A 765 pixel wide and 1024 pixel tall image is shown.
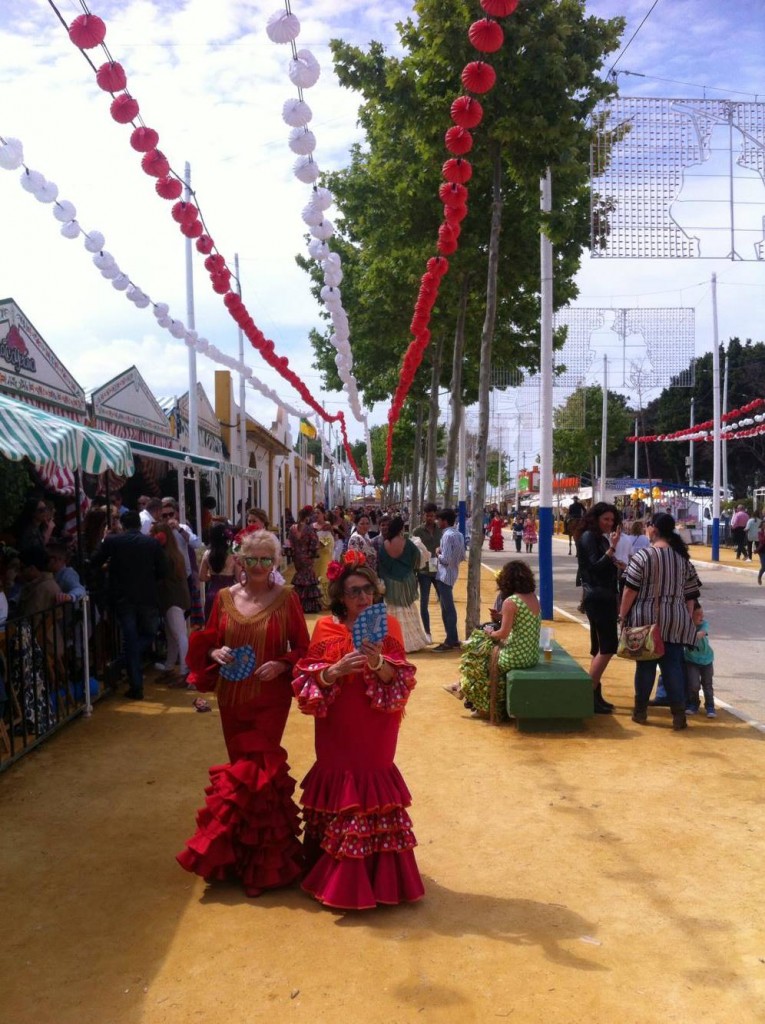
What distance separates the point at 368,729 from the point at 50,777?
3161mm

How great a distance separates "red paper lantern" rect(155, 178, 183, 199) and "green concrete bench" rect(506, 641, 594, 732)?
498 centimetres

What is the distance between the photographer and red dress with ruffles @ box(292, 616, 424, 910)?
423 centimetres

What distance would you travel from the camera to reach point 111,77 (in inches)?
241

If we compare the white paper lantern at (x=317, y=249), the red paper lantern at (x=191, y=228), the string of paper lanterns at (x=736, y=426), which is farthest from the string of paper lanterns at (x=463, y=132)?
the string of paper lanterns at (x=736, y=426)

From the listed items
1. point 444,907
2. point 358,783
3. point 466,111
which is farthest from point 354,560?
point 466,111

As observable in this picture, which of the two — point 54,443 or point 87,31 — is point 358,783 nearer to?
point 54,443

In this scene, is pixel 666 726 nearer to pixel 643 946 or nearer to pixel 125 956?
pixel 643 946

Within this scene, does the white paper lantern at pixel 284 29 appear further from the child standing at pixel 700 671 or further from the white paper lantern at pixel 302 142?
the child standing at pixel 700 671

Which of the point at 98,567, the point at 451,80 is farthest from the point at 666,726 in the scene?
the point at 451,80

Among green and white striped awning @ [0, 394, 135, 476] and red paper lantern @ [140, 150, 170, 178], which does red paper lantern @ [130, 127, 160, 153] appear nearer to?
red paper lantern @ [140, 150, 170, 178]

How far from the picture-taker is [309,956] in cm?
382

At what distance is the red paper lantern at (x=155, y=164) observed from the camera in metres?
7.33

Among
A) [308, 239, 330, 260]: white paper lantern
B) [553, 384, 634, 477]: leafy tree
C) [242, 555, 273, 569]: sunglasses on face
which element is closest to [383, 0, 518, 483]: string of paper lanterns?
[308, 239, 330, 260]: white paper lantern

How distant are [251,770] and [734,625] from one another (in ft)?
38.6
